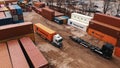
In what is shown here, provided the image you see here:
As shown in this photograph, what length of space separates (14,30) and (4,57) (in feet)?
17.6

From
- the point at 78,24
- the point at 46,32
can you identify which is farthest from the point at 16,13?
the point at 78,24

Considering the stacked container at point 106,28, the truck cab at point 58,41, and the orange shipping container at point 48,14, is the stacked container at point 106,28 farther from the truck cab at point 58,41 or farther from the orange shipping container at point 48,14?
the orange shipping container at point 48,14

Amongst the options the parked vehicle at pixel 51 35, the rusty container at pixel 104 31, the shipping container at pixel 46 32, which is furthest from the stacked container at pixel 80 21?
the shipping container at pixel 46 32

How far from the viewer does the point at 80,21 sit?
27.0 m

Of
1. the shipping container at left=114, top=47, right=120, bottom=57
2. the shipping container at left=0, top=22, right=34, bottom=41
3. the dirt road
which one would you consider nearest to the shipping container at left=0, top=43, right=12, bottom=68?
the shipping container at left=0, top=22, right=34, bottom=41

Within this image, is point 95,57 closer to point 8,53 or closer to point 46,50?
point 46,50

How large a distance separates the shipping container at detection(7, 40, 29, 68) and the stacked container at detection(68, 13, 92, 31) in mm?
13889

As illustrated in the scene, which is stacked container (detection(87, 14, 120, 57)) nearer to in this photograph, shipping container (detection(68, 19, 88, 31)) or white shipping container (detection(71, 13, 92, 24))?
shipping container (detection(68, 19, 88, 31))

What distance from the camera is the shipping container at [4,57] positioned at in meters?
12.4

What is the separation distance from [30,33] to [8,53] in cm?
568

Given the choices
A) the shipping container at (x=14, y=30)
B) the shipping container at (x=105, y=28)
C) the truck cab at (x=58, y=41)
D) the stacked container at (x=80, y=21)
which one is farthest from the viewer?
the stacked container at (x=80, y=21)

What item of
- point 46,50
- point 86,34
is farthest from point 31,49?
point 86,34

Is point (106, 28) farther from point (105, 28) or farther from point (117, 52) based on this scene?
point (117, 52)

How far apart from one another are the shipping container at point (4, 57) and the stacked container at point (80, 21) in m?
15.2
